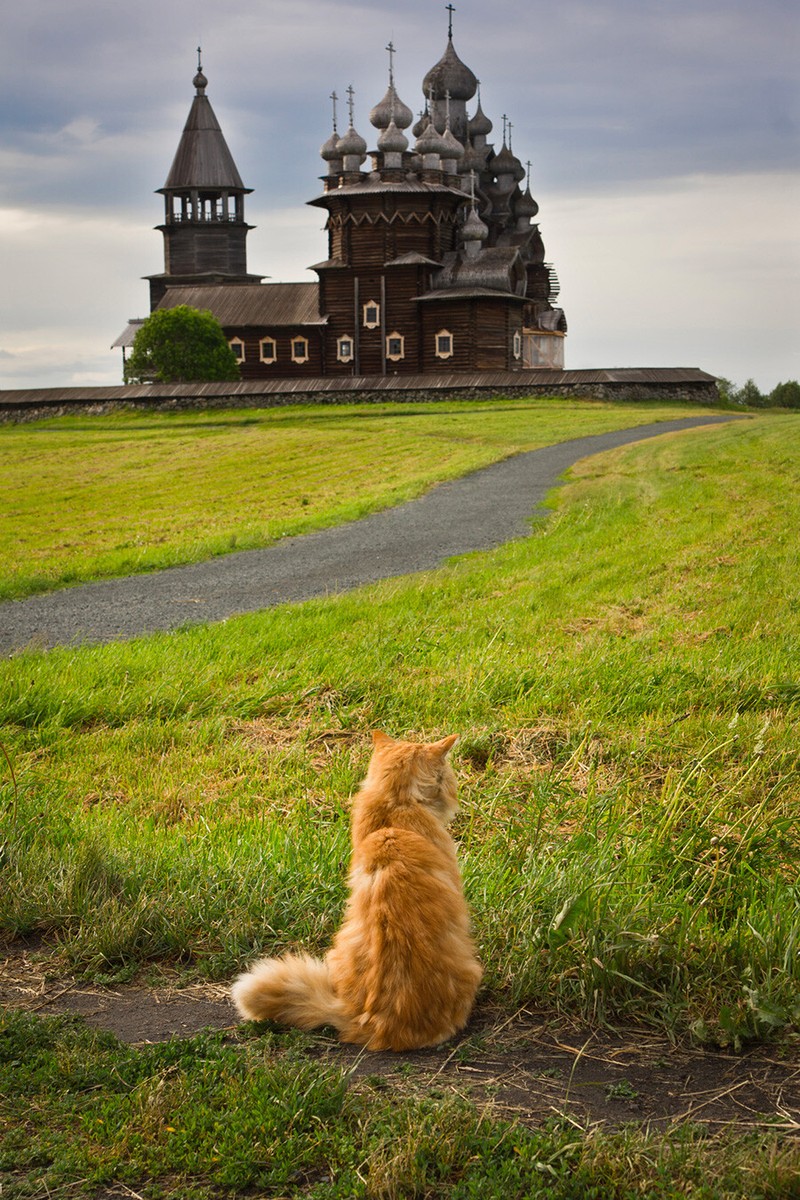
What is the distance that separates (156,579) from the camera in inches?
461

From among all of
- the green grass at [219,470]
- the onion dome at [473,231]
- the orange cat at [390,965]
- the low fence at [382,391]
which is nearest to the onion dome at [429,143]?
the onion dome at [473,231]

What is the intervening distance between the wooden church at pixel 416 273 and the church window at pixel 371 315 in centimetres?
5

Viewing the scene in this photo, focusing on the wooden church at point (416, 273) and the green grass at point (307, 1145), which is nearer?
the green grass at point (307, 1145)

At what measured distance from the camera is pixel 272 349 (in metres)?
58.6

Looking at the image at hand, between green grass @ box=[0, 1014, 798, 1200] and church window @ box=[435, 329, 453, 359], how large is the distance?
50804 mm

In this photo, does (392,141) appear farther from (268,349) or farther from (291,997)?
(291,997)

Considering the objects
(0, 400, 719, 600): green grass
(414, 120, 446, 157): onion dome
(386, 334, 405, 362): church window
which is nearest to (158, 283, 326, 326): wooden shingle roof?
(386, 334, 405, 362): church window

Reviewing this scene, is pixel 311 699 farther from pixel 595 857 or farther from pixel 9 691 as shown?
pixel 595 857

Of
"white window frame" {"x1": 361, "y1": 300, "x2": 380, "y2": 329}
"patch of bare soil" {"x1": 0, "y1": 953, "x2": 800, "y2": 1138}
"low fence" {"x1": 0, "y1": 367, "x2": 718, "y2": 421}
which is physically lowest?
"patch of bare soil" {"x1": 0, "y1": 953, "x2": 800, "y2": 1138}

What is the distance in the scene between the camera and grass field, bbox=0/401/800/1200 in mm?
2430

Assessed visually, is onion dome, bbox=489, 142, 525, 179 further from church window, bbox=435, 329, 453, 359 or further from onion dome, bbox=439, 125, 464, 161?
church window, bbox=435, 329, 453, 359

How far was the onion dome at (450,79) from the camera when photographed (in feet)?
200

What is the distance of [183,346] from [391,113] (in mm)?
14716

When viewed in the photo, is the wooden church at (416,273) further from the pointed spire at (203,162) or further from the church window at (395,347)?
the pointed spire at (203,162)
